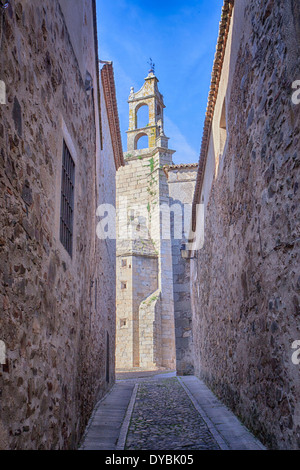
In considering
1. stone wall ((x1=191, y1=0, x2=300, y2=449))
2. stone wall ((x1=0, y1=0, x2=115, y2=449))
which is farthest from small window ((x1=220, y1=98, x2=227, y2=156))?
stone wall ((x1=0, y1=0, x2=115, y2=449))

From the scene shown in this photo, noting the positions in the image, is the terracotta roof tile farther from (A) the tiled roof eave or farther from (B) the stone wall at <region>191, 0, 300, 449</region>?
(B) the stone wall at <region>191, 0, 300, 449</region>

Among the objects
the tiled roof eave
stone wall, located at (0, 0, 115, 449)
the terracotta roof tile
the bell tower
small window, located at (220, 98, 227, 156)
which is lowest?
stone wall, located at (0, 0, 115, 449)

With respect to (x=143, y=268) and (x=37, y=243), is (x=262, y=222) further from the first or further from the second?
(x=143, y=268)

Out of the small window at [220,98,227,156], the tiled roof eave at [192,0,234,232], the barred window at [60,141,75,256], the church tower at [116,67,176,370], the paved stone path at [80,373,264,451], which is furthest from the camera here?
the church tower at [116,67,176,370]

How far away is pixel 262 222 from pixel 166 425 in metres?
3.21

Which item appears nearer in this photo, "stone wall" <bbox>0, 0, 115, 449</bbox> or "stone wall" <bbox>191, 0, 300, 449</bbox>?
"stone wall" <bbox>0, 0, 115, 449</bbox>

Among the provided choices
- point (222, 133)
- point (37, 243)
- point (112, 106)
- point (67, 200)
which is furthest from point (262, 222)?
point (112, 106)

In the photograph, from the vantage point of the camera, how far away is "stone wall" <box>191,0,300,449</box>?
3.39 m

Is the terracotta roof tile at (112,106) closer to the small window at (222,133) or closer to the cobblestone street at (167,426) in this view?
the small window at (222,133)

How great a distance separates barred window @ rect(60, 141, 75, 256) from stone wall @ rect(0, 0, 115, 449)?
5.8 inches

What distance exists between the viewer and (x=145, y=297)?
22766 millimetres
